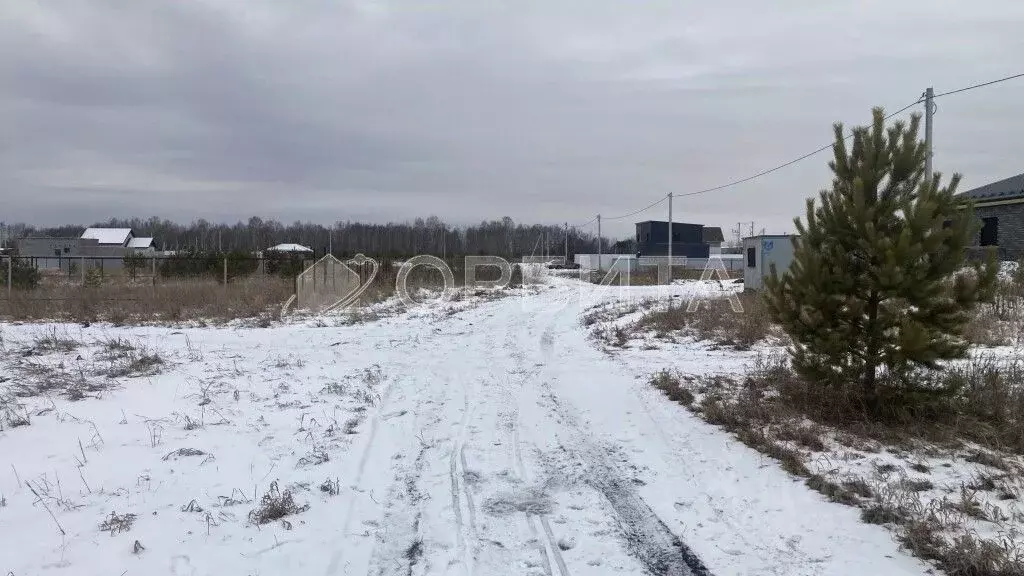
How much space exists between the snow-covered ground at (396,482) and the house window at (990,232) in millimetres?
21613

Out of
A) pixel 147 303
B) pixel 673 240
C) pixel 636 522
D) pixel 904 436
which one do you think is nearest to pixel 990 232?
pixel 904 436

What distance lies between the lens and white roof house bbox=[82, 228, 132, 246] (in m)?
77.4

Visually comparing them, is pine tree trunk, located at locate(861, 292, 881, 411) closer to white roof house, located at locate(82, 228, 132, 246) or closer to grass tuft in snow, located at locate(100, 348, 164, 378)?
grass tuft in snow, located at locate(100, 348, 164, 378)

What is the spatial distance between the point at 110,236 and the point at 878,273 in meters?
95.2

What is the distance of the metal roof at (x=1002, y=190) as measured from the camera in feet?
68.8

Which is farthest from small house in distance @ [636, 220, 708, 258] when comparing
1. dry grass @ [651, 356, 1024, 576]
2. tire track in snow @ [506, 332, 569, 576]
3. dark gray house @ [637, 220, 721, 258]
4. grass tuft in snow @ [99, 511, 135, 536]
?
grass tuft in snow @ [99, 511, 135, 536]

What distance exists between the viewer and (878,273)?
18.2 feet

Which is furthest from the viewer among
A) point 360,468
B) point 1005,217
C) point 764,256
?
point 764,256

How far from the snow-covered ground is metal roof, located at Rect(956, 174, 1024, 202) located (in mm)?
21079

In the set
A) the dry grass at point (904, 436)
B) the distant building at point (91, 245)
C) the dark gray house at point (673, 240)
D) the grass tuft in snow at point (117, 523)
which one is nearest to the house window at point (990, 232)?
the dry grass at point (904, 436)

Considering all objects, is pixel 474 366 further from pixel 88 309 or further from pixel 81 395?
pixel 88 309

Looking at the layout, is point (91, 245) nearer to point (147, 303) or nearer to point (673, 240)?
point (147, 303)

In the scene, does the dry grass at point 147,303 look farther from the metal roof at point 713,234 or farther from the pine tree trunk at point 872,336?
the metal roof at point 713,234

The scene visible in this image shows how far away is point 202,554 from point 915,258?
20.7ft
